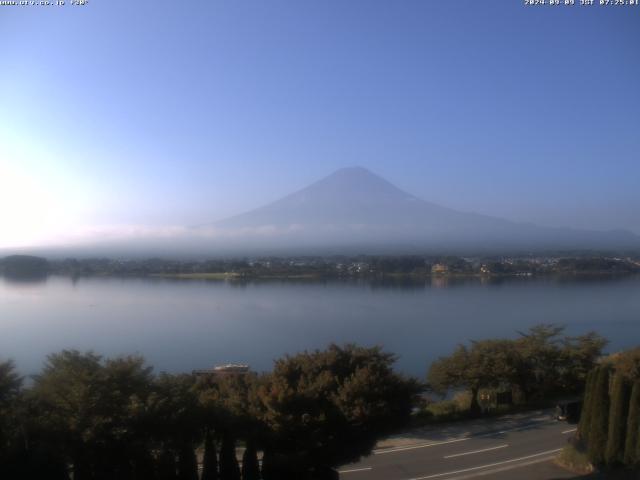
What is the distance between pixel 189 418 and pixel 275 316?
13025 mm

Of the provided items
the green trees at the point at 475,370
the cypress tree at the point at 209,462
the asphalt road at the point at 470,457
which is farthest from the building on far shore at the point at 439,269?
the cypress tree at the point at 209,462

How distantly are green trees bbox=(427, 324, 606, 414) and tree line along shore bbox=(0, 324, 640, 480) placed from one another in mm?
2477

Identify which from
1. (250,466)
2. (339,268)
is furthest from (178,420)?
(339,268)

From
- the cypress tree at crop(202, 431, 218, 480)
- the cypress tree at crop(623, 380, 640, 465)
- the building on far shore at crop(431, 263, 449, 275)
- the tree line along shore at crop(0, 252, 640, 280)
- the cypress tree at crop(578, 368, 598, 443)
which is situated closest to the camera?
the cypress tree at crop(202, 431, 218, 480)

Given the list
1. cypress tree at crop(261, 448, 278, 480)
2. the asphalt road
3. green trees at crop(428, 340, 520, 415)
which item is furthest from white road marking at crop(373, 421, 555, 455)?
cypress tree at crop(261, 448, 278, 480)

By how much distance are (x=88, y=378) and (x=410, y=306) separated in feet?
52.4

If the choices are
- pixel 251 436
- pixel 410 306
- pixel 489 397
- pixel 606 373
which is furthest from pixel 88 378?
pixel 410 306

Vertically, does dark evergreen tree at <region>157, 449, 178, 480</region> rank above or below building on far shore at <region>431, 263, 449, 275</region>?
below

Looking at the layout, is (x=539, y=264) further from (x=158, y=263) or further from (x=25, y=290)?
(x=25, y=290)

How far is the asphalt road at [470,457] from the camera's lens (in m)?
4.39

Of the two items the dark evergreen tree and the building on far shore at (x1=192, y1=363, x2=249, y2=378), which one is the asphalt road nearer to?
the dark evergreen tree

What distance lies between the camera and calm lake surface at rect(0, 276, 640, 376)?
12000 millimetres

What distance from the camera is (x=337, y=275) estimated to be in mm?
27500

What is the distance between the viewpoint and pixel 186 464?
343cm
